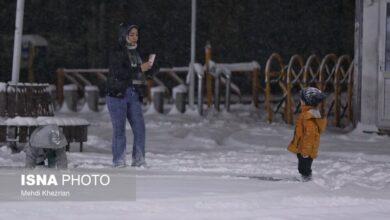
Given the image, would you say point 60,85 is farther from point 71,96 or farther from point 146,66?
point 146,66

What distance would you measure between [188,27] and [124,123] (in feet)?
Answer: 57.9

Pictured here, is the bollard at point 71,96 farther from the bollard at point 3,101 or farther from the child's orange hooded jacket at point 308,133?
the child's orange hooded jacket at point 308,133

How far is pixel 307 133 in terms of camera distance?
8.26 metres

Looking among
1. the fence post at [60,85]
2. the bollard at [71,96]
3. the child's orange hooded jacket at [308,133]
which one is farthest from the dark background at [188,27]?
the child's orange hooded jacket at [308,133]

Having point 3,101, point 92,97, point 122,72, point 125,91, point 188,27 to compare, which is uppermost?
point 188,27

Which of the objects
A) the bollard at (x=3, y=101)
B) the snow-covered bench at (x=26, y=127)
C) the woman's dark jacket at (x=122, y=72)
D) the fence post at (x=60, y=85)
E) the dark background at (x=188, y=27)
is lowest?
the snow-covered bench at (x=26, y=127)

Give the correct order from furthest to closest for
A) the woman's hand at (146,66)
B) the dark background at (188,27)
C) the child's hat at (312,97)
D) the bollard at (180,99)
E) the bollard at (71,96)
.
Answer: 1. the dark background at (188,27)
2. the bollard at (71,96)
3. the bollard at (180,99)
4. the woman's hand at (146,66)
5. the child's hat at (312,97)

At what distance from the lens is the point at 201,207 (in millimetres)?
6363

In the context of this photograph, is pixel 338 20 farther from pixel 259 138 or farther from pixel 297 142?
pixel 297 142

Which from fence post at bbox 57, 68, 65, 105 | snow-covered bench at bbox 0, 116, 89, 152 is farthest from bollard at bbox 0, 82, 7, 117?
fence post at bbox 57, 68, 65, 105

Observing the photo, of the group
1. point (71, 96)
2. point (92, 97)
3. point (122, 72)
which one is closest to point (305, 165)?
point (122, 72)

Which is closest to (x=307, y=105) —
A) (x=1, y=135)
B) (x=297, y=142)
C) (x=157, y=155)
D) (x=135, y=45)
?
(x=297, y=142)

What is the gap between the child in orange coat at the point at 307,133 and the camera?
8227 mm

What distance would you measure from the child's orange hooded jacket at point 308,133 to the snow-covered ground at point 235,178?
0.30 m
